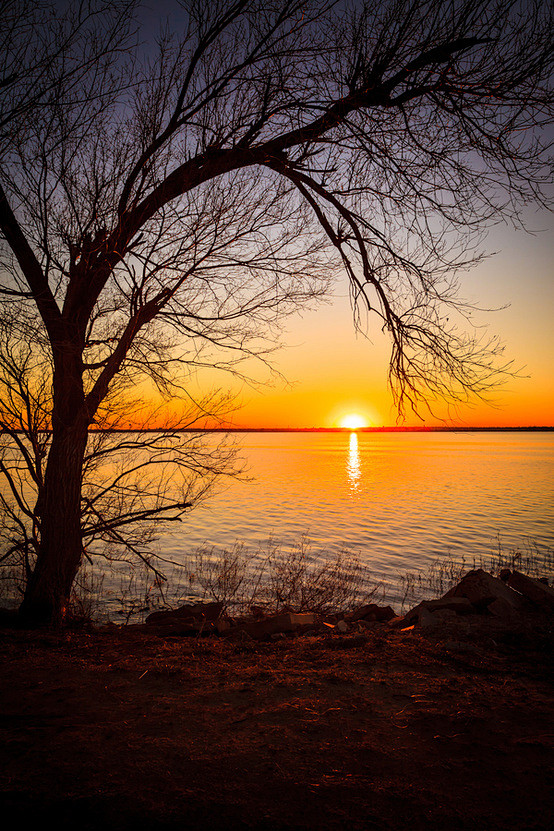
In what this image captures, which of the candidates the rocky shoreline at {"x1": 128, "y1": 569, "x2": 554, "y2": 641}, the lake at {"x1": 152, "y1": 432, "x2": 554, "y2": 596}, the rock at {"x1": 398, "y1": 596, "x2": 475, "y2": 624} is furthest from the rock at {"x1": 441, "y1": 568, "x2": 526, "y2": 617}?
the lake at {"x1": 152, "y1": 432, "x2": 554, "y2": 596}

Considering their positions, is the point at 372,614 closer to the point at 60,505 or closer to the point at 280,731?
the point at 280,731

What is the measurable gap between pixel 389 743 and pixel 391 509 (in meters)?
19.4

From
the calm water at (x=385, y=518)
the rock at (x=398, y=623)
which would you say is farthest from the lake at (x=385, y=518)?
the rock at (x=398, y=623)

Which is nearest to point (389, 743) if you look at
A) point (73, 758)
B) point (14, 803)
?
point (73, 758)

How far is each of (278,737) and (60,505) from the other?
383cm

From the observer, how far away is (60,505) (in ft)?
18.2

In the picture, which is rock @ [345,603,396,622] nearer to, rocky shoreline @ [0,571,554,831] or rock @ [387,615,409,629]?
rock @ [387,615,409,629]

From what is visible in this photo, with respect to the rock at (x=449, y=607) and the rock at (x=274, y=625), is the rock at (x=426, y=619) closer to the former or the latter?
the rock at (x=449, y=607)

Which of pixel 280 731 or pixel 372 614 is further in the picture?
pixel 372 614

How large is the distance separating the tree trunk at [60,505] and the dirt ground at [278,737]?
1155 millimetres

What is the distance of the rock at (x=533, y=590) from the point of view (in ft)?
20.5

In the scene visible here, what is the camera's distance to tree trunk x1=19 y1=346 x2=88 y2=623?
5.51 m

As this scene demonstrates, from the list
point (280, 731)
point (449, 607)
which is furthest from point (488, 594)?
point (280, 731)

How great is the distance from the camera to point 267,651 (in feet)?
15.4
